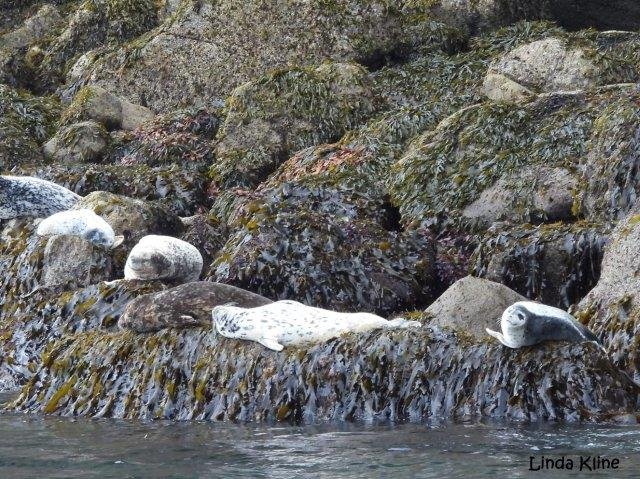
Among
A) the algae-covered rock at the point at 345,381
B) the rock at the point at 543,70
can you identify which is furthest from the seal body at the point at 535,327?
the rock at the point at 543,70

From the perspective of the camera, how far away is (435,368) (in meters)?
6.30

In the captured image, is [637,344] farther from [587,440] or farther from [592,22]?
[592,22]

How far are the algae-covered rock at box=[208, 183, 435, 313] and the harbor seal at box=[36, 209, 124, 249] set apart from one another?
131 centimetres

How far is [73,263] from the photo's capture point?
400 inches

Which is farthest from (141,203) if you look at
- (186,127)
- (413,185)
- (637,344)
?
(637,344)

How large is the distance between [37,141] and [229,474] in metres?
13.0

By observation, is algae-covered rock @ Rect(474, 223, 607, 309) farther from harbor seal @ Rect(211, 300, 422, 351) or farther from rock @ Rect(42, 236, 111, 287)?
rock @ Rect(42, 236, 111, 287)

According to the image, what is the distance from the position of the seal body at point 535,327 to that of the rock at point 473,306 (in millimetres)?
1227

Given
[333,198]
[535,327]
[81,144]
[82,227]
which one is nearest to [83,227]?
[82,227]

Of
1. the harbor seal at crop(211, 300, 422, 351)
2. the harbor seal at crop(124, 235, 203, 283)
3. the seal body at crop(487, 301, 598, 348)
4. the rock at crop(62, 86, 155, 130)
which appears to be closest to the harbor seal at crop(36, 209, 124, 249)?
the harbor seal at crop(124, 235, 203, 283)

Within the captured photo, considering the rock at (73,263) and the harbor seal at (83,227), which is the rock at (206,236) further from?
the rock at (73,263)

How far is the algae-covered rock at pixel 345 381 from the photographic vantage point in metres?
5.99

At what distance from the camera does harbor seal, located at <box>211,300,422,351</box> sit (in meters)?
6.73

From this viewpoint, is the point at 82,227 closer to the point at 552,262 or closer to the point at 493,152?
the point at 493,152
